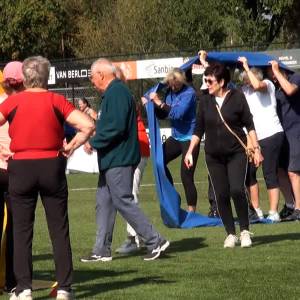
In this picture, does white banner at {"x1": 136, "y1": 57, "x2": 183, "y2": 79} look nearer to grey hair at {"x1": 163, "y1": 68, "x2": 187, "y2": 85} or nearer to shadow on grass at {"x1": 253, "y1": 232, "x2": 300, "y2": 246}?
grey hair at {"x1": 163, "y1": 68, "x2": 187, "y2": 85}

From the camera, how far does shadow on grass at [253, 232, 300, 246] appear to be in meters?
11.0

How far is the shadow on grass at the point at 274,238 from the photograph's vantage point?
1104cm

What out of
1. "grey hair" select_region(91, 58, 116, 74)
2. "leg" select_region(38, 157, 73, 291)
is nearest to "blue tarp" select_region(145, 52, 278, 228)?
"grey hair" select_region(91, 58, 116, 74)

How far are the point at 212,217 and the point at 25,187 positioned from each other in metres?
6.07

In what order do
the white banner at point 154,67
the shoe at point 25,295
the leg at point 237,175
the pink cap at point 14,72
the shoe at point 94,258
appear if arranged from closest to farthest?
the shoe at point 25,295
the pink cap at point 14,72
the shoe at point 94,258
the leg at point 237,175
the white banner at point 154,67

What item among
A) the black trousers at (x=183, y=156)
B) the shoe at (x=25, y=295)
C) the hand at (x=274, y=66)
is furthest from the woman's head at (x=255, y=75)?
the shoe at (x=25, y=295)

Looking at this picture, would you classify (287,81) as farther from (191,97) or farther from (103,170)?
(103,170)

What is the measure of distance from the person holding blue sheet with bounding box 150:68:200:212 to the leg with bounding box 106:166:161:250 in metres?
2.93

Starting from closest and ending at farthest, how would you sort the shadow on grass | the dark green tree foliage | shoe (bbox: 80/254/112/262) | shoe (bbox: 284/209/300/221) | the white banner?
Answer: shoe (bbox: 80/254/112/262), the shadow on grass, shoe (bbox: 284/209/300/221), the white banner, the dark green tree foliage

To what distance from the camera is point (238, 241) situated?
10938 mm

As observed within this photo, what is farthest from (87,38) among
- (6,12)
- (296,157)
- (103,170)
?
(103,170)

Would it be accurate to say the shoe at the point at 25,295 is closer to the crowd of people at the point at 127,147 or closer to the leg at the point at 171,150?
the crowd of people at the point at 127,147

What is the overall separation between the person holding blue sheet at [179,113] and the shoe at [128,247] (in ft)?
6.54

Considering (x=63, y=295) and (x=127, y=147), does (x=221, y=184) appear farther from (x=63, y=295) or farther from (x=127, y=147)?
(x=63, y=295)
